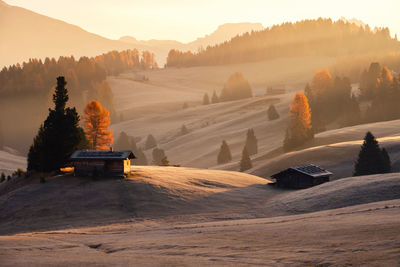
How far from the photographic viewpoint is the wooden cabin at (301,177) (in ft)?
188

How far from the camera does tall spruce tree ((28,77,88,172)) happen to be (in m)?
53.3

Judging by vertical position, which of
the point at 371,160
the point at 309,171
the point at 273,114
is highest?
the point at 273,114

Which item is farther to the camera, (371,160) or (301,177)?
(371,160)

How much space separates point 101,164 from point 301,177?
23.7m

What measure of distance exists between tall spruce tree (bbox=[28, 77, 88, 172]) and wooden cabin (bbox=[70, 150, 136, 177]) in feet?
9.09

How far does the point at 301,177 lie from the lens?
5778 cm

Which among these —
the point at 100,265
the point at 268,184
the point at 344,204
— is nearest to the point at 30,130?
the point at 268,184

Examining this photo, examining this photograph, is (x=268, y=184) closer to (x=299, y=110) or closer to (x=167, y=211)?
(x=167, y=211)

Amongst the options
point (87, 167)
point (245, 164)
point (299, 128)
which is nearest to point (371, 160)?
point (245, 164)

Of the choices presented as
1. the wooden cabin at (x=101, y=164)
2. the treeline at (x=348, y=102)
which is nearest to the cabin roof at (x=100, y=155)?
the wooden cabin at (x=101, y=164)

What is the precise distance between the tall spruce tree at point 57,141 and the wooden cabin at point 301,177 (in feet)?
81.7

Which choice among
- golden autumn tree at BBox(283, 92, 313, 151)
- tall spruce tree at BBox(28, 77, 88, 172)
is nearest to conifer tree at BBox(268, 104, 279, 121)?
golden autumn tree at BBox(283, 92, 313, 151)

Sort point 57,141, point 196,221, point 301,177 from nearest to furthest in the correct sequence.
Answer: point 196,221 < point 57,141 < point 301,177

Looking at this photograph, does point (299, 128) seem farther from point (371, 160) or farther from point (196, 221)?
point (196, 221)
